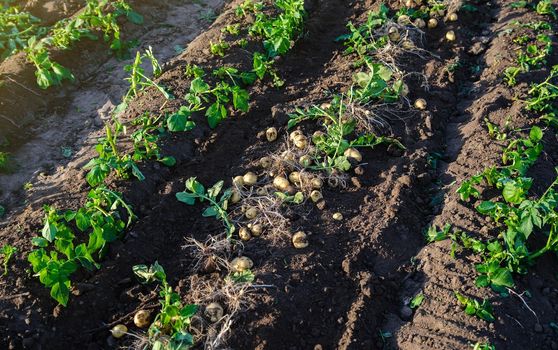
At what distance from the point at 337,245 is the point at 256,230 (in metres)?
0.51

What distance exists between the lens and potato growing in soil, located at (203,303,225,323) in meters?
3.03

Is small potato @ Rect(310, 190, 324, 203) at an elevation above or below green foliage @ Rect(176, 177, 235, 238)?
below

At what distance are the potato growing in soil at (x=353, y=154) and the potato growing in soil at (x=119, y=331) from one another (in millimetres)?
1831

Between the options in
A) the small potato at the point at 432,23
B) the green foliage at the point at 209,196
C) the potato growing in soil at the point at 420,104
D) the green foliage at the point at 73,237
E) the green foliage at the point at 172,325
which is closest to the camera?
the green foliage at the point at 172,325

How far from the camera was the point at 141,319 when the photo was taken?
309cm

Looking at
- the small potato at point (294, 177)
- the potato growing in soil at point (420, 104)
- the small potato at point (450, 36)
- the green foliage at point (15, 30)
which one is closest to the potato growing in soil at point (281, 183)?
the small potato at point (294, 177)

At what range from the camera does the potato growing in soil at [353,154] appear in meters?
3.90

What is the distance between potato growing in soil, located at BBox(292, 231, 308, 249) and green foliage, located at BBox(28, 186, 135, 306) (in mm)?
1023

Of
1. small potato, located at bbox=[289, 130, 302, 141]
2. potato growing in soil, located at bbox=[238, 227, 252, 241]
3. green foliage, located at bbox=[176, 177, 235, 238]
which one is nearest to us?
potato growing in soil, located at bbox=[238, 227, 252, 241]

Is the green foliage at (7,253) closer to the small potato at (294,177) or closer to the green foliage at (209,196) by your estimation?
the green foliage at (209,196)

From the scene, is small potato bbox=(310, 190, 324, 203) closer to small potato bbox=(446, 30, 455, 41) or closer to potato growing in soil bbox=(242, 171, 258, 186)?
potato growing in soil bbox=(242, 171, 258, 186)

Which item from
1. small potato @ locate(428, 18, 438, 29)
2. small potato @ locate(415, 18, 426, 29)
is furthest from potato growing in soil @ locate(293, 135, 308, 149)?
small potato @ locate(428, 18, 438, 29)

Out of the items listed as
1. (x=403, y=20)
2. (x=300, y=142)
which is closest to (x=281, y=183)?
(x=300, y=142)

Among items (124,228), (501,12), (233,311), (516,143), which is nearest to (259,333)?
(233,311)
